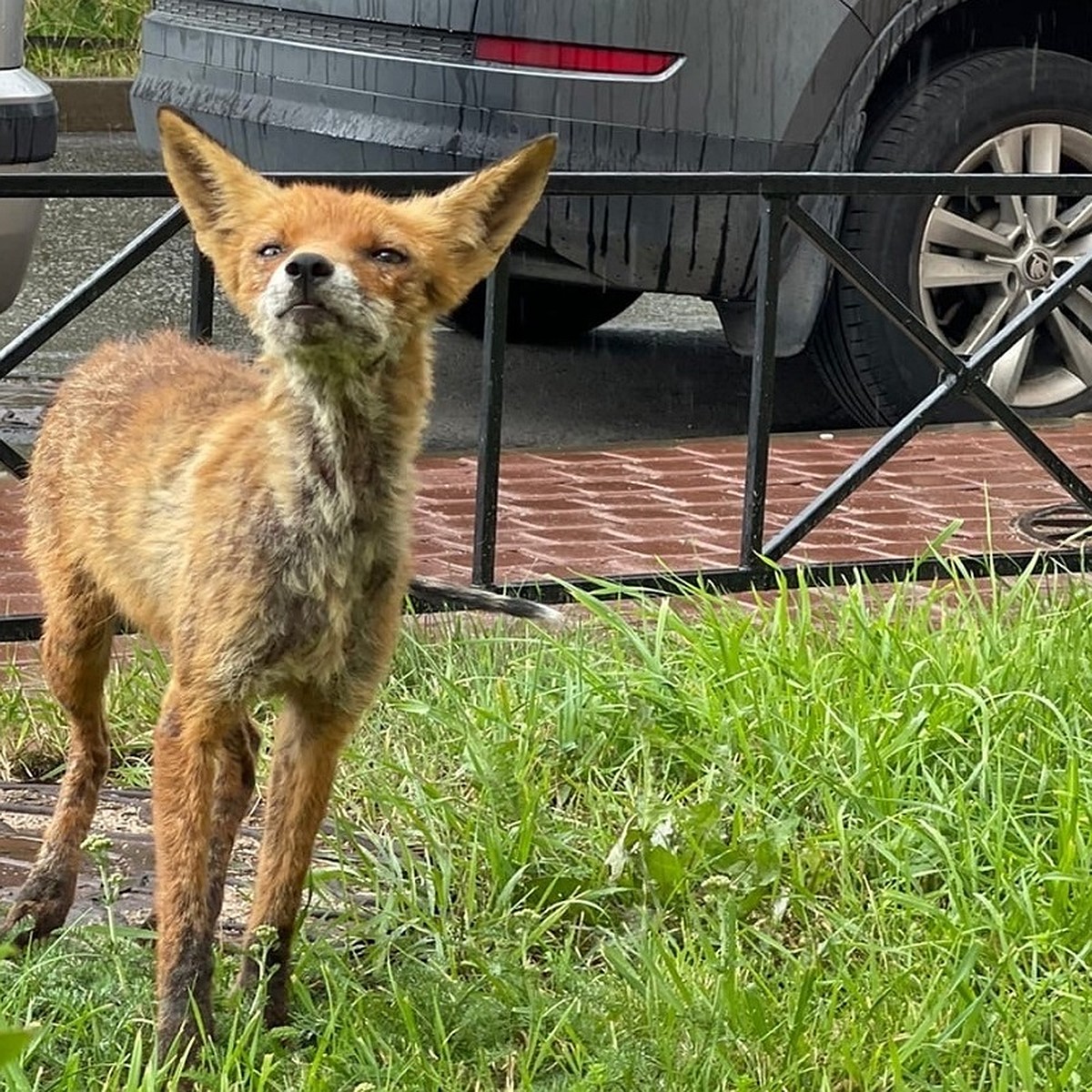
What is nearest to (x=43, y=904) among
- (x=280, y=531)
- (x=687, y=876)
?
(x=280, y=531)

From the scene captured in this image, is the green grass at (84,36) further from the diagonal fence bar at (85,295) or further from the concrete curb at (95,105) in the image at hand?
the diagonal fence bar at (85,295)

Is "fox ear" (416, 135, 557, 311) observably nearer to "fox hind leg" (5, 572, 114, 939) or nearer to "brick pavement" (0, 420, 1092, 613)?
"fox hind leg" (5, 572, 114, 939)

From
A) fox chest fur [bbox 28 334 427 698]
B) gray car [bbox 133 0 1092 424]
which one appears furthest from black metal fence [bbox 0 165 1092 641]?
fox chest fur [bbox 28 334 427 698]

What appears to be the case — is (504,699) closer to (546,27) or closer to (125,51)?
(546,27)

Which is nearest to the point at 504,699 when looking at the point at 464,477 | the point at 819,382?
the point at 464,477

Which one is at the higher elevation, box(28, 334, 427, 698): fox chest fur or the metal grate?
the metal grate

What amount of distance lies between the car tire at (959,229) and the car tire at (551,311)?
1603 mm

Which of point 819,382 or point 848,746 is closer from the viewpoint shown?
point 848,746

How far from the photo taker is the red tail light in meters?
7.26

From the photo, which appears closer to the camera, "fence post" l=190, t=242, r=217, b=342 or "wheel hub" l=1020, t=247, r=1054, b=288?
"fence post" l=190, t=242, r=217, b=342

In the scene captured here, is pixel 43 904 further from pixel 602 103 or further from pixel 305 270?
pixel 602 103

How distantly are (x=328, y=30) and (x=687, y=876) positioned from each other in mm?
4292

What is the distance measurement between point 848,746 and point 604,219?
127 inches

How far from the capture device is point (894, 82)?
26.0 feet
